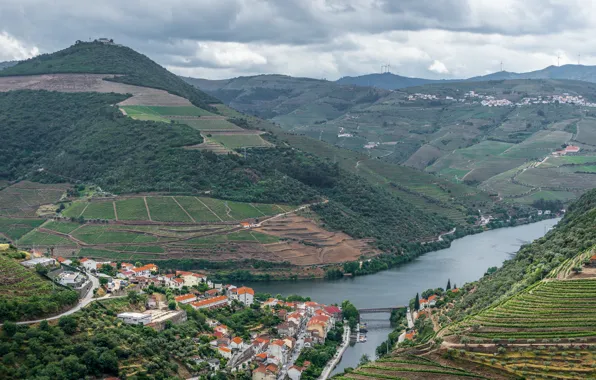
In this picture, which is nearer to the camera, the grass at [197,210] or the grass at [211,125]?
the grass at [197,210]

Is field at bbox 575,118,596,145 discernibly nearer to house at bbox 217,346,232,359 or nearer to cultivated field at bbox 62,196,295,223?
cultivated field at bbox 62,196,295,223

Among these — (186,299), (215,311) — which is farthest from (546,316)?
(186,299)

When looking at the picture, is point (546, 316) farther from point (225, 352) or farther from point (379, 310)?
point (379, 310)

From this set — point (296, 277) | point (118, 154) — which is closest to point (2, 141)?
point (118, 154)

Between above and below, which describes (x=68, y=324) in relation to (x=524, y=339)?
below

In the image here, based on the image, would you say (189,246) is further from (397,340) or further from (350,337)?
(397,340)

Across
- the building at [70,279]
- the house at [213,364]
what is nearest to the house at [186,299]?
the building at [70,279]

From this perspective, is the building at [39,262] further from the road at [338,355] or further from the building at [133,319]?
the road at [338,355]
